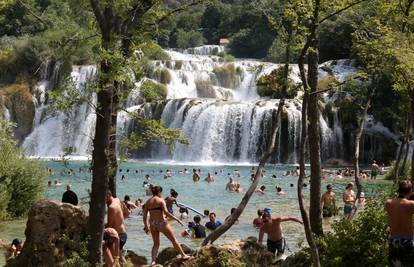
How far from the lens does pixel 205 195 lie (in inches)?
1131

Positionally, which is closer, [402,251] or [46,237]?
[402,251]

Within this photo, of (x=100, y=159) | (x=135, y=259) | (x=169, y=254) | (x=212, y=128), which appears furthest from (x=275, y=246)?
(x=212, y=128)

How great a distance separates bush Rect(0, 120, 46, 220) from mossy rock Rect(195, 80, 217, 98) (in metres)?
36.8

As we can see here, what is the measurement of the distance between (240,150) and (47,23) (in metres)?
36.4

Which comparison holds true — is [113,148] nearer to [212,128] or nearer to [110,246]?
[110,246]

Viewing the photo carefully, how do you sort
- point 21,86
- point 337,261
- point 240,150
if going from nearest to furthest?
1. point 337,261
2. point 240,150
3. point 21,86

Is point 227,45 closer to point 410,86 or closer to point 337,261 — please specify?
point 410,86

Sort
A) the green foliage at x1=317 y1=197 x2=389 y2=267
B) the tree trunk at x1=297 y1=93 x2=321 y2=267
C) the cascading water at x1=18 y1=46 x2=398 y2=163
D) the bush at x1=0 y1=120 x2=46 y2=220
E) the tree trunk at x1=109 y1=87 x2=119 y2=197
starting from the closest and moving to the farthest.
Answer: the tree trunk at x1=297 y1=93 x2=321 y2=267, the green foliage at x1=317 y1=197 x2=389 y2=267, the tree trunk at x1=109 y1=87 x2=119 y2=197, the bush at x1=0 y1=120 x2=46 y2=220, the cascading water at x1=18 y1=46 x2=398 y2=163

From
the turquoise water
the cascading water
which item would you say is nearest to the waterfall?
the cascading water

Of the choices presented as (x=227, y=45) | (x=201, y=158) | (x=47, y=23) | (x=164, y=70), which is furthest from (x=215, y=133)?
(x=227, y=45)

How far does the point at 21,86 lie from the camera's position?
5559cm

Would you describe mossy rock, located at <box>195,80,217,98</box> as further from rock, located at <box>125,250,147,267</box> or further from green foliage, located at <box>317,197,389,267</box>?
green foliage, located at <box>317,197,389,267</box>

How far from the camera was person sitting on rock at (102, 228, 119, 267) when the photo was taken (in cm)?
982

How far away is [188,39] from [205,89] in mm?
40435
